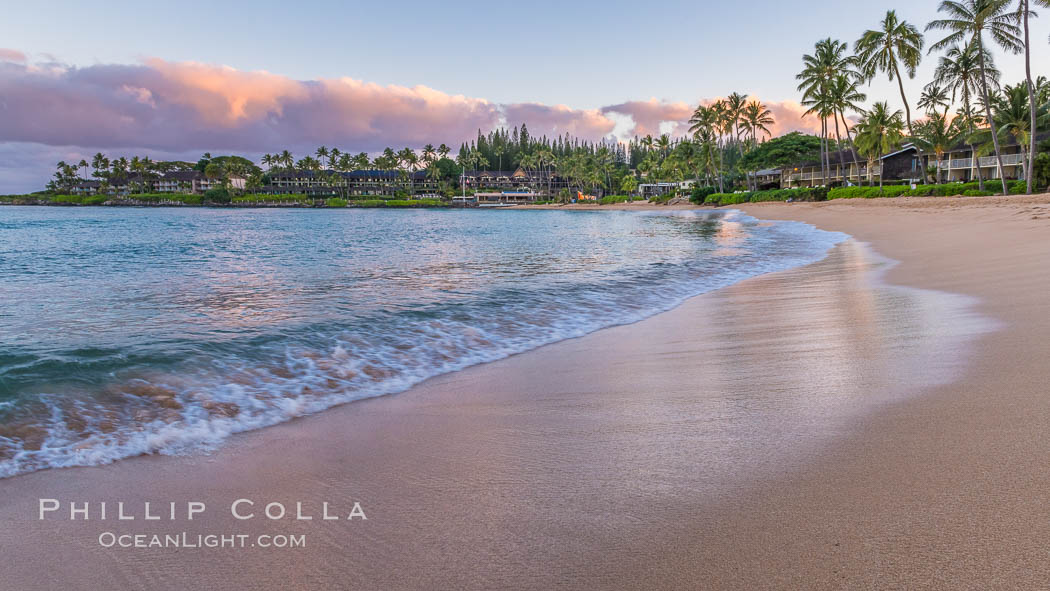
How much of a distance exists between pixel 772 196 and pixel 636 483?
6959 cm

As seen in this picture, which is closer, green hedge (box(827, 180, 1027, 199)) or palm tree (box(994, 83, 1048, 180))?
green hedge (box(827, 180, 1027, 199))

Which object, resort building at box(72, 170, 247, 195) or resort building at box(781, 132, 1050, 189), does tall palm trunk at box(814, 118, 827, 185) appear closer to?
resort building at box(781, 132, 1050, 189)

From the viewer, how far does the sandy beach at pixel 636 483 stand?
1.93 m

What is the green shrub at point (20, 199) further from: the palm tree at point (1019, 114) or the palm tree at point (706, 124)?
the palm tree at point (1019, 114)

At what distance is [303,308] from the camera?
26.5 feet

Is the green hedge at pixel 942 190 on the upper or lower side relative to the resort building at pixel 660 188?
lower

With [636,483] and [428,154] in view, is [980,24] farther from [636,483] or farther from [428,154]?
[428,154]

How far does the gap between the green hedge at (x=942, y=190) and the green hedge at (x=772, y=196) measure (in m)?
4.96

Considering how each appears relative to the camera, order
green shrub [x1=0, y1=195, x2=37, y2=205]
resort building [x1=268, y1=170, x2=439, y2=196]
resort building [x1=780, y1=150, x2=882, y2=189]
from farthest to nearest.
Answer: resort building [x1=268, y1=170, x2=439, y2=196] → green shrub [x1=0, y1=195, x2=37, y2=205] → resort building [x1=780, y1=150, x2=882, y2=189]

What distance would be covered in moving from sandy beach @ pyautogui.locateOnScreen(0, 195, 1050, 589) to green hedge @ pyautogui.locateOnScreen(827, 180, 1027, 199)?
127 feet

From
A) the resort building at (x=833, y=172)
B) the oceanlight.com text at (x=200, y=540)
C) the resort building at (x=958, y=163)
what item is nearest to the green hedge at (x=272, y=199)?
the resort building at (x=833, y=172)

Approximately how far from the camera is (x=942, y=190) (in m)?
37.9

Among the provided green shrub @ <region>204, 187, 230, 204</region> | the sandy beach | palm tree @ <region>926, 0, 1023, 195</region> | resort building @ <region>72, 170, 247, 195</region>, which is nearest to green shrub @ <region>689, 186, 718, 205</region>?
palm tree @ <region>926, 0, 1023, 195</region>

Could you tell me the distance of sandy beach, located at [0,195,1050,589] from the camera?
193cm
